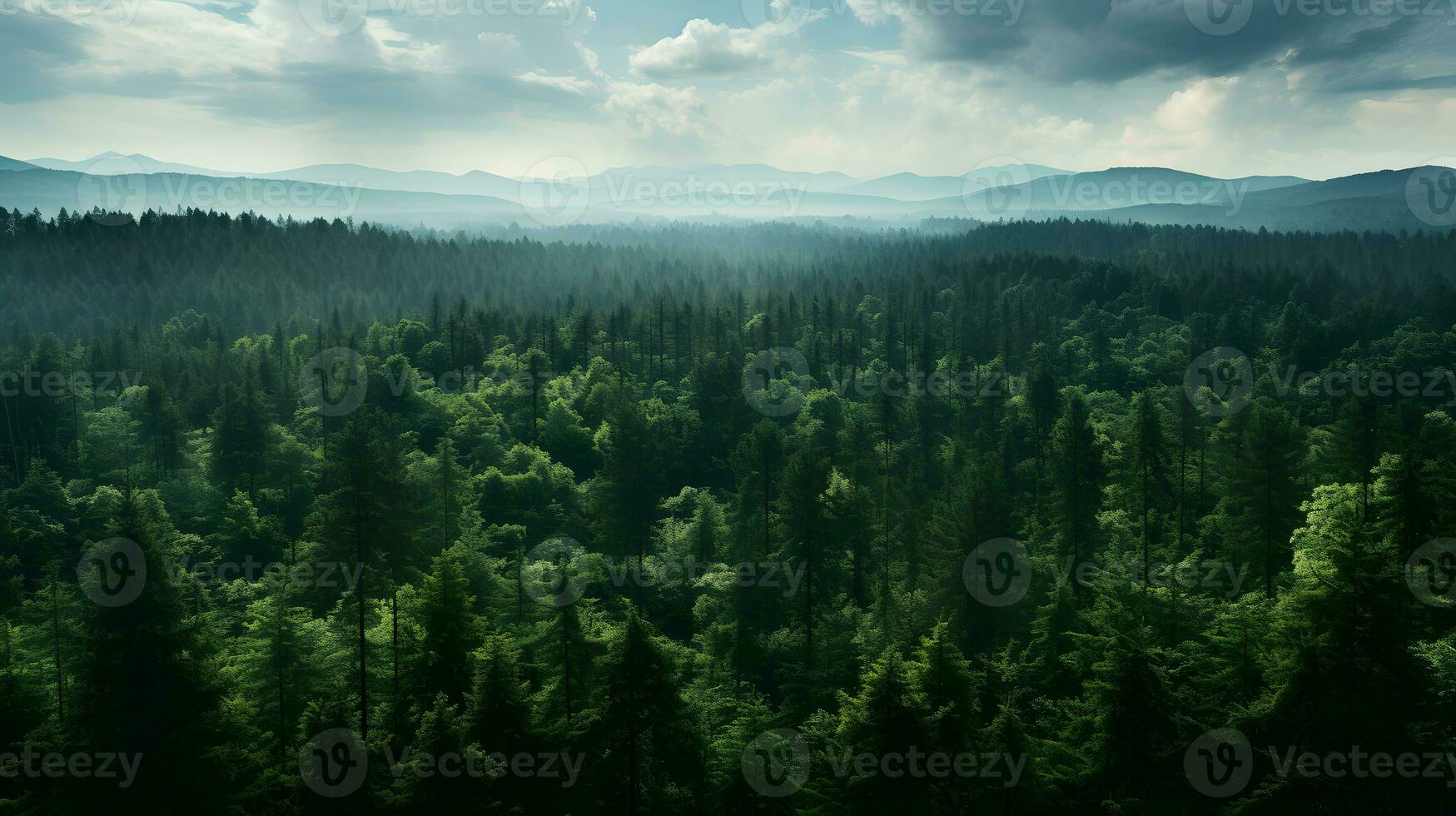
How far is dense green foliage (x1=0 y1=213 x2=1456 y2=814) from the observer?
20.2 meters

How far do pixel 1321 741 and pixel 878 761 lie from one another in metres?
10.1

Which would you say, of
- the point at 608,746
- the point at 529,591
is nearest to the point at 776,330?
the point at 529,591

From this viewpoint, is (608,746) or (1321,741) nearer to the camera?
(1321,741)

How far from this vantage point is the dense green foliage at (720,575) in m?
20.2

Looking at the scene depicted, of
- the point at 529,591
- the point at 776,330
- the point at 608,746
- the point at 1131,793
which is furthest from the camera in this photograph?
the point at 776,330

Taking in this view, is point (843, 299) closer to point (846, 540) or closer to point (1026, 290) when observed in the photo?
point (1026, 290)

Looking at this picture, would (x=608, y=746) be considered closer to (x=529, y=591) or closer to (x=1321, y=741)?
(x=529, y=591)

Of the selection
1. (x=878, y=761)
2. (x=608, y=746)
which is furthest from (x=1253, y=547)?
(x=608, y=746)

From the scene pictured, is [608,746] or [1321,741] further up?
[1321,741]

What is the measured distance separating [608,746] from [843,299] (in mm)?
113356

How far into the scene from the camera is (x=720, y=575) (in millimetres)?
39094

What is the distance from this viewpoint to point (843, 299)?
5143 inches

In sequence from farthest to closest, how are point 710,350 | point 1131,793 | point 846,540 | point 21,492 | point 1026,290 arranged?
point 1026,290, point 710,350, point 21,492, point 846,540, point 1131,793

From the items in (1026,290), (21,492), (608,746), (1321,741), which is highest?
(1026,290)
